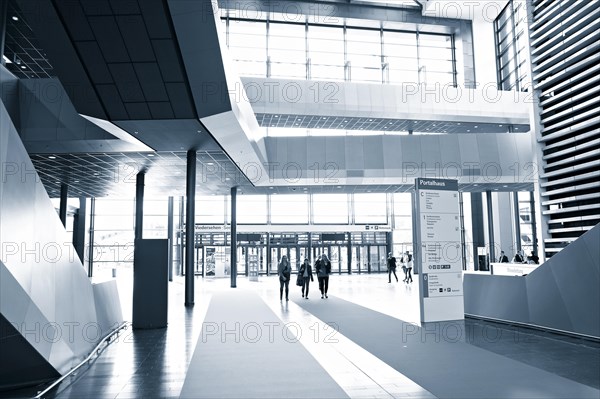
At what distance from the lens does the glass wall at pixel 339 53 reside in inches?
1109

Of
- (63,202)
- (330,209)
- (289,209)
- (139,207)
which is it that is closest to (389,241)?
(330,209)

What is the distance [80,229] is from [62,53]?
833 inches

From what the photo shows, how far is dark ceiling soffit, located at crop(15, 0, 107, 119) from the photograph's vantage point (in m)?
8.82

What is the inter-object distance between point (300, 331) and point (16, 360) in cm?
576

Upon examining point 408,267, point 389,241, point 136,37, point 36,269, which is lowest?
point 408,267

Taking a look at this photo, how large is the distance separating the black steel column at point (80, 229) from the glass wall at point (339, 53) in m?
14.2

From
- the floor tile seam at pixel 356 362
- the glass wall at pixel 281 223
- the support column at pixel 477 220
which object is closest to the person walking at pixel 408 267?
the support column at pixel 477 220

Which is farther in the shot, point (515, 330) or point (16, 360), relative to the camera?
point (515, 330)

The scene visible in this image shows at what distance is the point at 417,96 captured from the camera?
24750mm

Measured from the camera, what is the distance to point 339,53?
29.7 m

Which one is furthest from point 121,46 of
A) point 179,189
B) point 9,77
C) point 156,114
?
point 179,189

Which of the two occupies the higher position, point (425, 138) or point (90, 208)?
point (425, 138)

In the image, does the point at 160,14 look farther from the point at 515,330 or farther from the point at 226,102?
the point at 515,330

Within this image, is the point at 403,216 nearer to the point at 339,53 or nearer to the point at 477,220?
the point at 477,220
